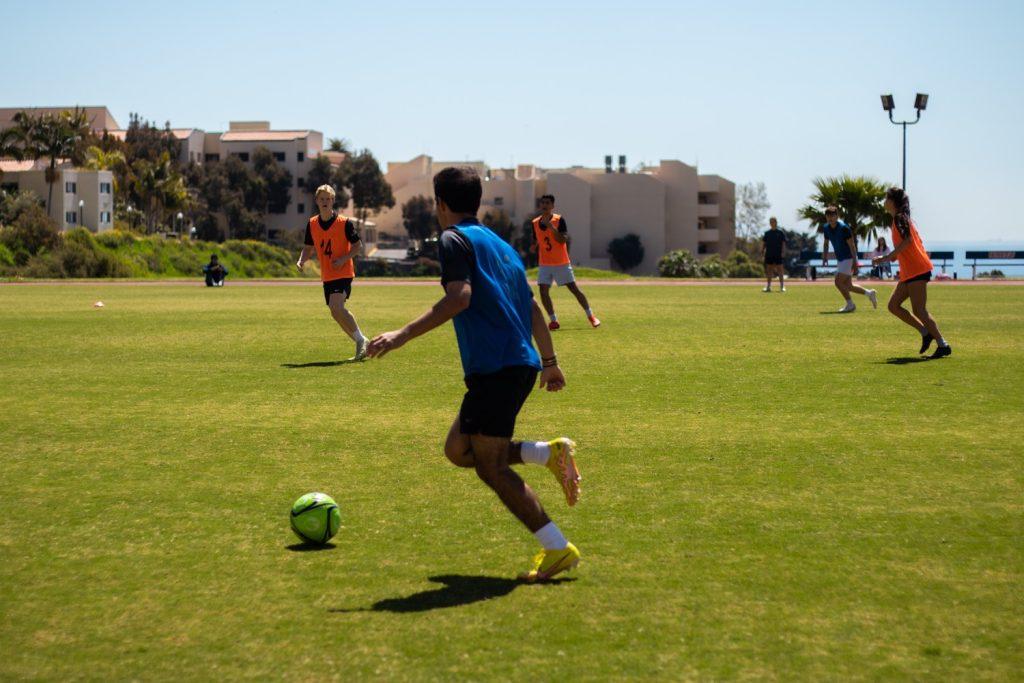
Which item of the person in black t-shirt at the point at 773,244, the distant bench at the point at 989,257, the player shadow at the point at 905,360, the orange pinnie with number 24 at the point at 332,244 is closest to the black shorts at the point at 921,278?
the player shadow at the point at 905,360

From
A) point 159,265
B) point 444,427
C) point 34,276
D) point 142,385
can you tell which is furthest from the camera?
point 159,265

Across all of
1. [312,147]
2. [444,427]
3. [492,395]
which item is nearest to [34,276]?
[444,427]

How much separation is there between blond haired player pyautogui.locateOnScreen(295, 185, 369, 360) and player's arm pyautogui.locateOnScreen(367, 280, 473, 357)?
1049 centimetres

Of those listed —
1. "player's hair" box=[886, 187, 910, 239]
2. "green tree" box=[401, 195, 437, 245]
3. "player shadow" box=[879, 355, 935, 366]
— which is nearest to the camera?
"player shadow" box=[879, 355, 935, 366]

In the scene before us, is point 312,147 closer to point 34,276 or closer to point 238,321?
point 34,276

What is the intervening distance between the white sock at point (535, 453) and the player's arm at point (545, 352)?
326 millimetres

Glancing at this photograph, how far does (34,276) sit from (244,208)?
223ft

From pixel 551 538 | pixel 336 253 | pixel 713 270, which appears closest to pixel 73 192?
pixel 713 270

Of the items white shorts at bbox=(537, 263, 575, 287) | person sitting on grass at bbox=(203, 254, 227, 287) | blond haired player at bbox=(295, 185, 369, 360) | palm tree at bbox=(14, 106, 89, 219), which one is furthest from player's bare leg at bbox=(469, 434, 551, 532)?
palm tree at bbox=(14, 106, 89, 219)

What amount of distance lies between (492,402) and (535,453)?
0.49m

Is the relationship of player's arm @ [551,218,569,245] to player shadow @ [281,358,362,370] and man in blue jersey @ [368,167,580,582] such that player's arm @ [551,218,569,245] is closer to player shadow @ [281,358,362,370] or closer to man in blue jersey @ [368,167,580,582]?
player shadow @ [281,358,362,370]

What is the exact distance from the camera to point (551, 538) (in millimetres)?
5707

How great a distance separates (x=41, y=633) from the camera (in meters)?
4.95

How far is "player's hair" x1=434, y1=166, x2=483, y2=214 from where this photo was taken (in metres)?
5.93
